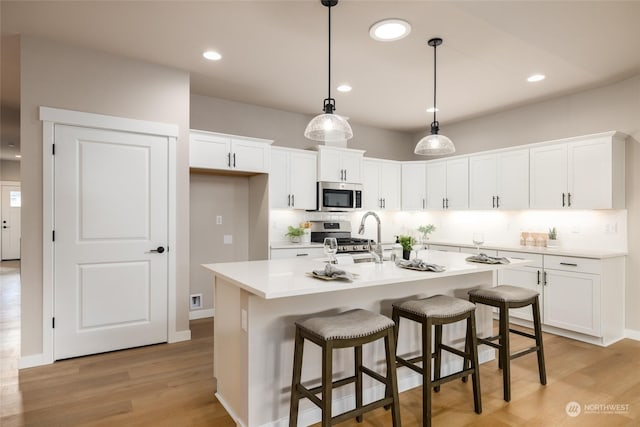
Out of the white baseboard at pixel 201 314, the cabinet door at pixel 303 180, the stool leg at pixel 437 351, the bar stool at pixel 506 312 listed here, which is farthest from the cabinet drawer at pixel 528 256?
the white baseboard at pixel 201 314

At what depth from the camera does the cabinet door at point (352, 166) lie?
533 cm

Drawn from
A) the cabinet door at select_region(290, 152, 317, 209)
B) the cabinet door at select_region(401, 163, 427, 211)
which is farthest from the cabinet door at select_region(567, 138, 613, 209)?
the cabinet door at select_region(290, 152, 317, 209)

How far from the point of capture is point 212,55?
134 inches

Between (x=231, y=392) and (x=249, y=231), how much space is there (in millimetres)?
2787

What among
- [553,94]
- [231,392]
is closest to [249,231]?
[231,392]

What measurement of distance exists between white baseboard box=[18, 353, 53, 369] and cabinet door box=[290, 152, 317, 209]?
3036 mm

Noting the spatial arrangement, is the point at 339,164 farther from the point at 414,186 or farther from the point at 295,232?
the point at 414,186

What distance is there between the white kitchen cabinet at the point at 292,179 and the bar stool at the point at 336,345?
2.81 m

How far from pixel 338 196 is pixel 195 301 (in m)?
2.40

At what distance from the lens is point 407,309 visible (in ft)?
7.77

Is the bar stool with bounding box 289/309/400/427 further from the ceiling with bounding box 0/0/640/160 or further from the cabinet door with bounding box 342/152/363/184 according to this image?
the cabinet door with bounding box 342/152/363/184

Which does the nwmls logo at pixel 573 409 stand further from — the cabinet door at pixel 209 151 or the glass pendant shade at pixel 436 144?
the cabinet door at pixel 209 151

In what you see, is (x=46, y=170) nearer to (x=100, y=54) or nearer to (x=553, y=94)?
(x=100, y=54)
